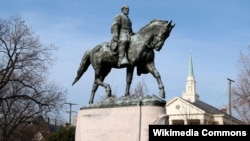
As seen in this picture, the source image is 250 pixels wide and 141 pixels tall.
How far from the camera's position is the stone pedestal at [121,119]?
1223 centimetres

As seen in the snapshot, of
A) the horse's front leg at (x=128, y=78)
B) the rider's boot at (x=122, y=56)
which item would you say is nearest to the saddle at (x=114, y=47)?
the rider's boot at (x=122, y=56)

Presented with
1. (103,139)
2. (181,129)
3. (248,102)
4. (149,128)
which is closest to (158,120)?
(149,128)

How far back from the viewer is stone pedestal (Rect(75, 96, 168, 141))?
12.2m

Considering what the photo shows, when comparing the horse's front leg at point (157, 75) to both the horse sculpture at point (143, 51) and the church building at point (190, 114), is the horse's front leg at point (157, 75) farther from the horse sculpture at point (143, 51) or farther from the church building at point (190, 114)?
the church building at point (190, 114)

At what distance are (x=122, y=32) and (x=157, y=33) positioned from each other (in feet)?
4.37

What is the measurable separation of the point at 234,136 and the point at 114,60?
473 cm

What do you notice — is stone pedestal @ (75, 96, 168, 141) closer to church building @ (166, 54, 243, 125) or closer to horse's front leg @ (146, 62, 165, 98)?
horse's front leg @ (146, 62, 165, 98)

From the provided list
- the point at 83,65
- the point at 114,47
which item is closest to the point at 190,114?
the point at 83,65

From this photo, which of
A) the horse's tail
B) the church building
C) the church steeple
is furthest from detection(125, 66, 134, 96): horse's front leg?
the church steeple

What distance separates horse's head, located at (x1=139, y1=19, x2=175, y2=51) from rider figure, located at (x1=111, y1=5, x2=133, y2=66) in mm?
731

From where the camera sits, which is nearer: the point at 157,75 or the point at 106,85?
the point at 157,75

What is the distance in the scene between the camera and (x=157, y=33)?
13.2 meters

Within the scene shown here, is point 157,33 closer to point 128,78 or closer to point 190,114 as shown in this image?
point 128,78

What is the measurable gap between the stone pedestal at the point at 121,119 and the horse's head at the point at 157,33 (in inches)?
66.6
